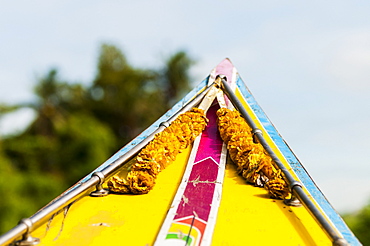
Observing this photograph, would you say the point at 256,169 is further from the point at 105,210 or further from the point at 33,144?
the point at 33,144

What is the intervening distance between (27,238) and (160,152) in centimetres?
84

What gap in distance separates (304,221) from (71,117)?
16.2m

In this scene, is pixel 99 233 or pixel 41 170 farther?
pixel 41 170

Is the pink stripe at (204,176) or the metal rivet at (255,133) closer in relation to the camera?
the pink stripe at (204,176)

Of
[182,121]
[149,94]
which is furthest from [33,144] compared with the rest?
[182,121]

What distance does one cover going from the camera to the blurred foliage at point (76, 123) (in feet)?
46.4

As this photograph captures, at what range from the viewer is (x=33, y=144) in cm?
1645

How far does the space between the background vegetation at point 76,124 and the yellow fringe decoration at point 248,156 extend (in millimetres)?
10705

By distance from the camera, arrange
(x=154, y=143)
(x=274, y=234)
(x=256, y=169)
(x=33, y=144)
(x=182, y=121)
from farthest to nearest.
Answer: (x=33, y=144) < (x=182, y=121) < (x=154, y=143) < (x=256, y=169) < (x=274, y=234)

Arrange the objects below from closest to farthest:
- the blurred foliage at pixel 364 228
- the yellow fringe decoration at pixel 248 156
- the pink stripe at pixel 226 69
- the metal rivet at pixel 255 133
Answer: the yellow fringe decoration at pixel 248 156
the metal rivet at pixel 255 133
the pink stripe at pixel 226 69
the blurred foliage at pixel 364 228

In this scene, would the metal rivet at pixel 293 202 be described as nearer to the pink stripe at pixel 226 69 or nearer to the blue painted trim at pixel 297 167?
the blue painted trim at pixel 297 167

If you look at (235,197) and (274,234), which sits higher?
(235,197)

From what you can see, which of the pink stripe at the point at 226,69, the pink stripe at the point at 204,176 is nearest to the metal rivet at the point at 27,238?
the pink stripe at the point at 204,176

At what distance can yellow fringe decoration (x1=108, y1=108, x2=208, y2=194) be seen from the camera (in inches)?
89.1
